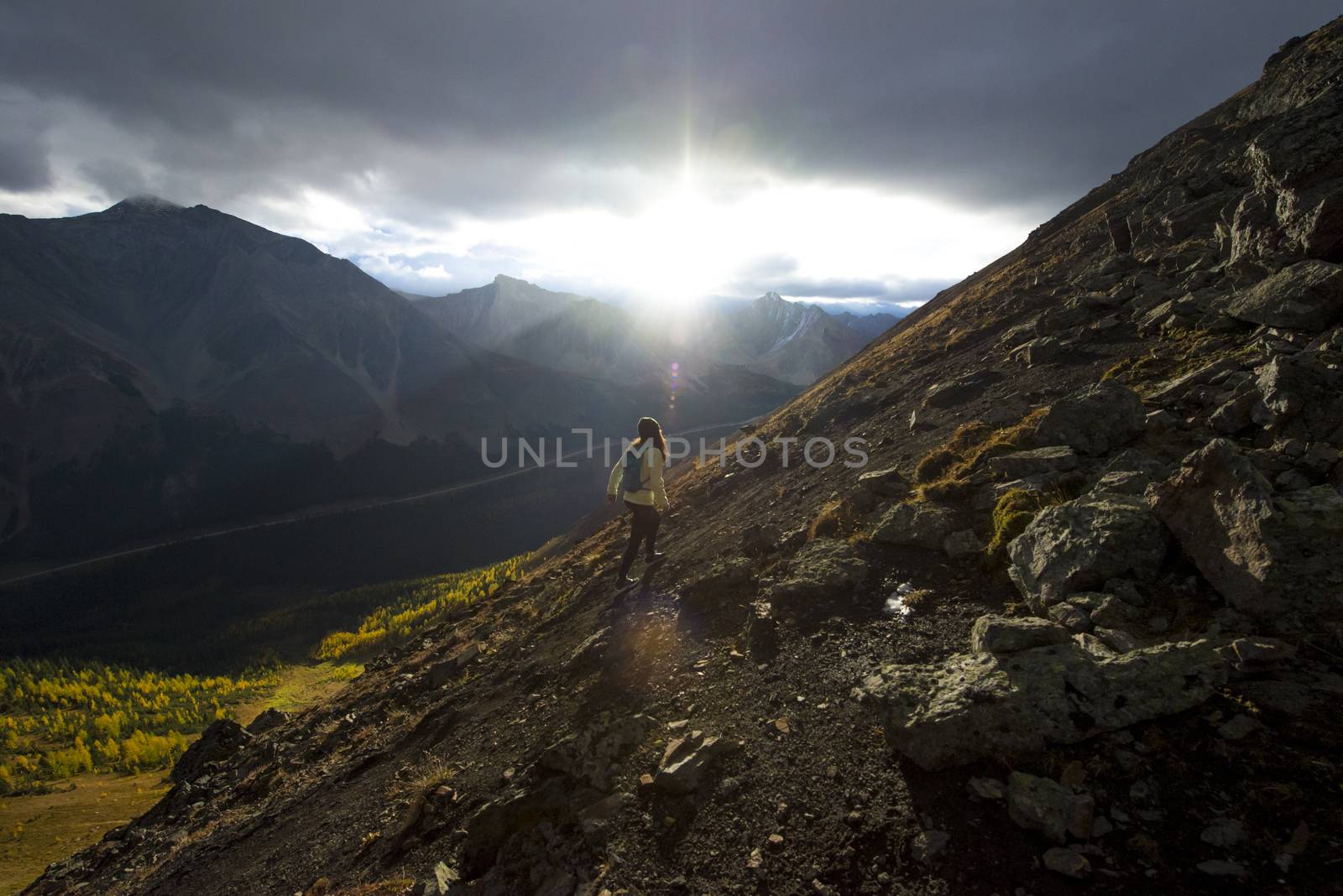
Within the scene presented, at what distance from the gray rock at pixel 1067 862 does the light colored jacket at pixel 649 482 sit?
8.93 m

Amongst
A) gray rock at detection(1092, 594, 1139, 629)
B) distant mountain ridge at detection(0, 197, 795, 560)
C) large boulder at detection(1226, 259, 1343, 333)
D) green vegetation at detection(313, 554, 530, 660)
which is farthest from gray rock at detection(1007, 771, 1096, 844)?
distant mountain ridge at detection(0, 197, 795, 560)

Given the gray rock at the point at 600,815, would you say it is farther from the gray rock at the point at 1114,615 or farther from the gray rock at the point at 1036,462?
the gray rock at the point at 1036,462

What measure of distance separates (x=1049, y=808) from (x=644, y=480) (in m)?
8.87

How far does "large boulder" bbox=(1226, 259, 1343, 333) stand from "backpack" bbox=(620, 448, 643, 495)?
1151cm

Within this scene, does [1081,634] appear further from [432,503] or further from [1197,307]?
[432,503]

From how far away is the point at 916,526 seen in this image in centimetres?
884

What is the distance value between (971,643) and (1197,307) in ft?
39.5

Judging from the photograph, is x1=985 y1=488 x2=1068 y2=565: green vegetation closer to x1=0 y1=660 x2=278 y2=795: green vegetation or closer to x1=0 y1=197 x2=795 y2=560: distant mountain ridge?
x1=0 y1=660 x2=278 y2=795: green vegetation

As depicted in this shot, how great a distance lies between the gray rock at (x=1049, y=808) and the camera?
4.05 meters

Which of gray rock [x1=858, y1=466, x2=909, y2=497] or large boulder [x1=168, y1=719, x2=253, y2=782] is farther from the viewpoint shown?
large boulder [x1=168, y1=719, x2=253, y2=782]

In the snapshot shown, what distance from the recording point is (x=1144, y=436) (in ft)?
27.8

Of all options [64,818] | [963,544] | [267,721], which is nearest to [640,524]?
[963,544]

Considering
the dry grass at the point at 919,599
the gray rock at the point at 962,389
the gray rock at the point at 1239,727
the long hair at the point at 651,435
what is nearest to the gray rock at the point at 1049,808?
the gray rock at the point at 1239,727

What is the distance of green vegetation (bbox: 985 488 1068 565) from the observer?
7617mm
